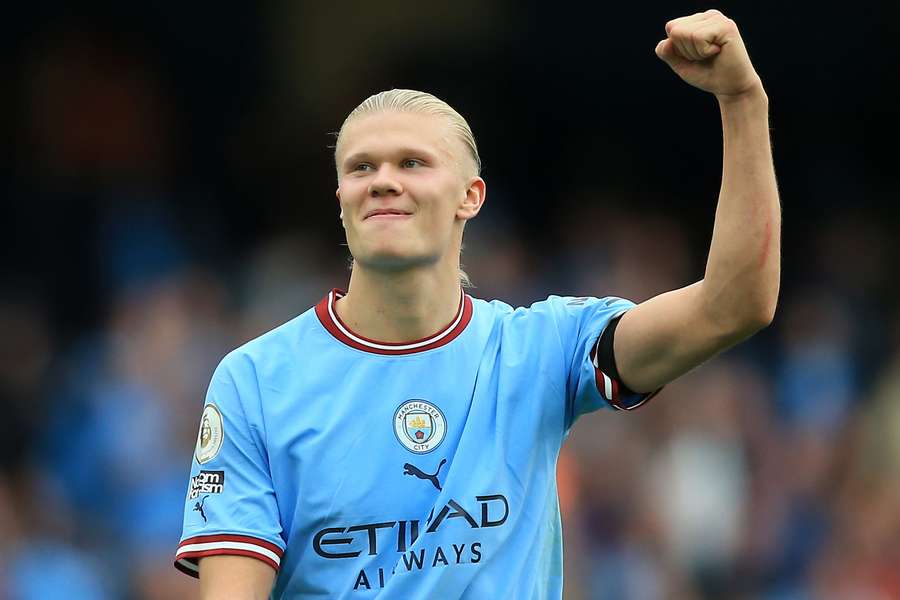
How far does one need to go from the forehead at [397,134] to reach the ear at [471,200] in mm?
138

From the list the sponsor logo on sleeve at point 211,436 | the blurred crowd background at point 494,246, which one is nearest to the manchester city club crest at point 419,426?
the sponsor logo on sleeve at point 211,436

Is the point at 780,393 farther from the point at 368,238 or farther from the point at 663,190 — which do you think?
the point at 368,238

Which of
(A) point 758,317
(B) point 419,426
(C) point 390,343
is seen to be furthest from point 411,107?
(A) point 758,317

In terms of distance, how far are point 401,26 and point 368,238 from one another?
9.03 metres

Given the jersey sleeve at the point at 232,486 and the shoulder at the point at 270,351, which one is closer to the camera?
the jersey sleeve at the point at 232,486

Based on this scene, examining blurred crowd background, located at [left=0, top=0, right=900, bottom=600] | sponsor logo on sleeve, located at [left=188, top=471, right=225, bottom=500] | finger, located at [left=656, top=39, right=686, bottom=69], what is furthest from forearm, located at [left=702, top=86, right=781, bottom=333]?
blurred crowd background, located at [left=0, top=0, right=900, bottom=600]

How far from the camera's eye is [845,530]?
9141mm

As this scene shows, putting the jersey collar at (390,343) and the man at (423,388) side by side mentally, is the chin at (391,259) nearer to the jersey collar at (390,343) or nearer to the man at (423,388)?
the man at (423,388)

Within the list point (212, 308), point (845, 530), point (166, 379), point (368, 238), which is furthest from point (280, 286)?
point (368, 238)

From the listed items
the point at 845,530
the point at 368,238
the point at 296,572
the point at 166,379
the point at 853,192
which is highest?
the point at 853,192

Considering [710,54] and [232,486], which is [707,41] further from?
[232,486]

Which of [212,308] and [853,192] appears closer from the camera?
[212,308]

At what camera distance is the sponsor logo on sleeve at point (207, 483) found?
4180 millimetres

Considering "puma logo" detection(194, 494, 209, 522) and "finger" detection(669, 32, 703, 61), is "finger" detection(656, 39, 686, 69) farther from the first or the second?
"puma logo" detection(194, 494, 209, 522)
